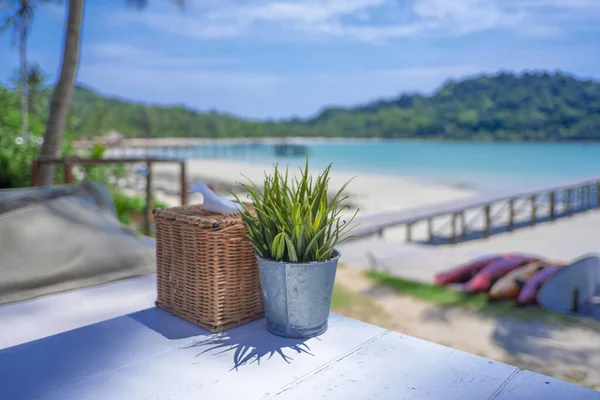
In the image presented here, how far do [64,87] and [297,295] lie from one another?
4.15 metres

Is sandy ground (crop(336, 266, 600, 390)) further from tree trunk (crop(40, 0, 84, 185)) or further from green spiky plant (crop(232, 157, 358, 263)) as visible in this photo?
tree trunk (crop(40, 0, 84, 185))

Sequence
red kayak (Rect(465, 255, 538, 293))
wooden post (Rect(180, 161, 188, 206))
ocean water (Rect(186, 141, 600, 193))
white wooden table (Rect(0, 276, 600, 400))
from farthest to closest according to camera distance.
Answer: ocean water (Rect(186, 141, 600, 193)) → red kayak (Rect(465, 255, 538, 293)) → wooden post (Rect(180, 161, 188, 206)) → white wooden table (Rect(0, 276, 600, 400))

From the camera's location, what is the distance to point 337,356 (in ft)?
3.99

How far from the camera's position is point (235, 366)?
1.16m

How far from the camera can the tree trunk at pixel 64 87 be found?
434 cm

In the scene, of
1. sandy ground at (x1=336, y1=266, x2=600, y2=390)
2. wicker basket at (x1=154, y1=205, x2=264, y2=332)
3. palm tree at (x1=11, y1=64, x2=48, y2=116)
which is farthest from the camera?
palm tree at (x1=11, y1=64, x2=48, y2=116)

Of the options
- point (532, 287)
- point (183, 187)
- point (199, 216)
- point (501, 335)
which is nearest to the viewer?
point (199, 216)

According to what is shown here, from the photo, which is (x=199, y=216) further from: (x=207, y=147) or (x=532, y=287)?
(x=207, y=147)

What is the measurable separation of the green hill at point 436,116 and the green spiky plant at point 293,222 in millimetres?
39842

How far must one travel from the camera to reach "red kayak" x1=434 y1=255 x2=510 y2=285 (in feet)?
17.7

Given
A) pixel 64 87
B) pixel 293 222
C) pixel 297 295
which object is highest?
pixel 64 87

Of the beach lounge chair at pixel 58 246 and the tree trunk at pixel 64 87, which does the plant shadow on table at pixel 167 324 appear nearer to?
the beach lounge chair at pixel 58 246

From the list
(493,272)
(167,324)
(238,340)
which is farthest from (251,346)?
(493,272)

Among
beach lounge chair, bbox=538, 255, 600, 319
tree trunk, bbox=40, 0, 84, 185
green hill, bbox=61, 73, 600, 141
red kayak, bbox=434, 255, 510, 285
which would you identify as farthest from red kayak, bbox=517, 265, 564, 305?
green hill, bbox=61, 73, 600, 141
